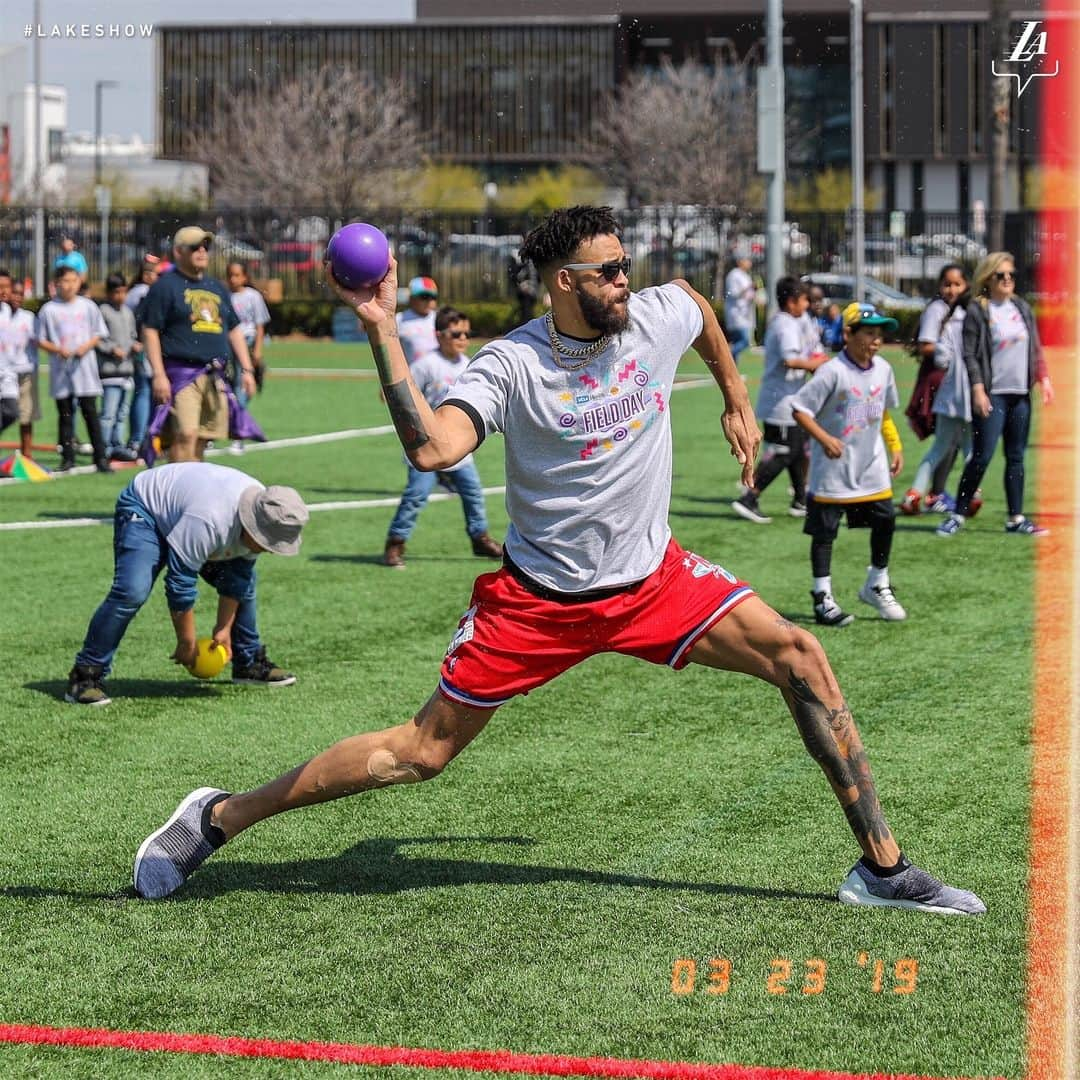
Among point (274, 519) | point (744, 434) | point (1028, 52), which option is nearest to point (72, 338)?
point (274, 519)

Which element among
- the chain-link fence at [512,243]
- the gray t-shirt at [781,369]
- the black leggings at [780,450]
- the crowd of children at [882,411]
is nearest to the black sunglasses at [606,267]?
the crowd of children at [882,411]

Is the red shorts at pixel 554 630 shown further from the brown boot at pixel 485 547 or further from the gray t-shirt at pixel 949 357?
the gray t-shirt at pixel 949 357

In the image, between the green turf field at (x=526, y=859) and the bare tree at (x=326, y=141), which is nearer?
the green turf field at (x=526, y=859)

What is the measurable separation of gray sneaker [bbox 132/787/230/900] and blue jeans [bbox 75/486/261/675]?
2572mm

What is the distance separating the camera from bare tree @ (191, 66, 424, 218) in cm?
5009

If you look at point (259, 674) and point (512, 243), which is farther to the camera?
point (512, 243)

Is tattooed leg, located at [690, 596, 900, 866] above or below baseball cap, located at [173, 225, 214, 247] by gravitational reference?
below

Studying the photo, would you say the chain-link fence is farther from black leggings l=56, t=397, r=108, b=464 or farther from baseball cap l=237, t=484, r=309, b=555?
baseball cap l=237, t=484, r=309, b=555

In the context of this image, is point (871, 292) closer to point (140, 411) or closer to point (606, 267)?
point (140, 411)

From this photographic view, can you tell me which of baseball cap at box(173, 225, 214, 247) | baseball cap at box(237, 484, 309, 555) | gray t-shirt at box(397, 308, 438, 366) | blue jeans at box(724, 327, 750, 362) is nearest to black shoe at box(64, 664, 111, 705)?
baseball cap at box(237, 484, 309, 555)

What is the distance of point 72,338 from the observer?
1781 centimetres

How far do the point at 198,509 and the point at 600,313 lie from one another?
10.2ft

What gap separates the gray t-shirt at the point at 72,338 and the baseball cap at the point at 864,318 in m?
9.75

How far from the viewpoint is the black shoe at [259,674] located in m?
8.59
